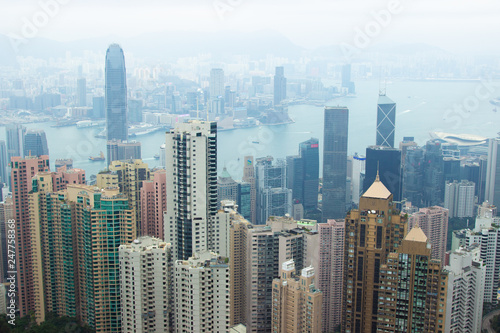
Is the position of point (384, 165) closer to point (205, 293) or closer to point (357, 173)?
point (357, 173)

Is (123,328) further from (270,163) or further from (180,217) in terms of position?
(270,163)

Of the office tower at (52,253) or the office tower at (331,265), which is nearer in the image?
the office tower at (52,253)

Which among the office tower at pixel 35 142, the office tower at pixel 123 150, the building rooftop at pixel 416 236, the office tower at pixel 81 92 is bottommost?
the office tower at pixel 123 150

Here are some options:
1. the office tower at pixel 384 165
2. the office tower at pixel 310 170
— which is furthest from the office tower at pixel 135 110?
the office tower at pixel 384 165

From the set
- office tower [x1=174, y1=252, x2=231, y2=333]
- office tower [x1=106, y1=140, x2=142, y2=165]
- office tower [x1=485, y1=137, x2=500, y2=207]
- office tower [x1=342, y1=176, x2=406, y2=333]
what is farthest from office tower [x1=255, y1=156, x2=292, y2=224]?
office tower [x1=174, y1=252, x2=231, y2=333]

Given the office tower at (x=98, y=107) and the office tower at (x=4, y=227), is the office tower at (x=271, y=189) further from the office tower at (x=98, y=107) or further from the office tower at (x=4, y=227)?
the office tower at (x=4, y=227)

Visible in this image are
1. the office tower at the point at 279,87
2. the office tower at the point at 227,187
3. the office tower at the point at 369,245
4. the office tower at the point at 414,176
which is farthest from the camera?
the office tower at the point at 279,87
